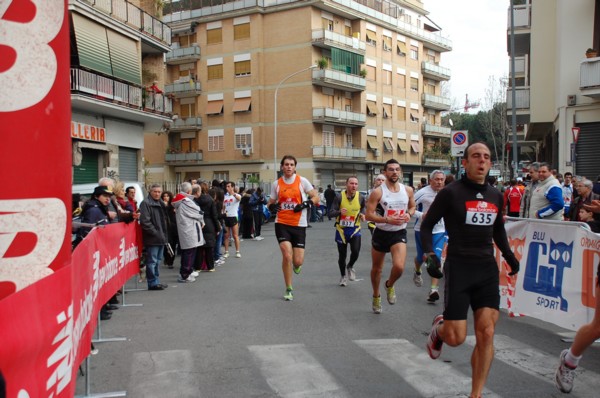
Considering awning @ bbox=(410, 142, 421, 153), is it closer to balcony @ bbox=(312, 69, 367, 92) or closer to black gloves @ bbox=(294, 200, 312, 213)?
balcony @ bbox=(312, 69, 367, 92)

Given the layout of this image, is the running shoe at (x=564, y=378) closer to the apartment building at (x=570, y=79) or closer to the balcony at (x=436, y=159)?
the apartment building at (x=570, y=79)

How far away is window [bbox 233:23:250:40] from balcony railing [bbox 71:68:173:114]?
921 inches

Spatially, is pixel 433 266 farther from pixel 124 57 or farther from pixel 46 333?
pixel 124 57

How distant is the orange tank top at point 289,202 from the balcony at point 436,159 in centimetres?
5515

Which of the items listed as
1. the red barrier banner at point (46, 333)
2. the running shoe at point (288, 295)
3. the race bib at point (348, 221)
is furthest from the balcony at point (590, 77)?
the red barrier banner at point (46, 333)

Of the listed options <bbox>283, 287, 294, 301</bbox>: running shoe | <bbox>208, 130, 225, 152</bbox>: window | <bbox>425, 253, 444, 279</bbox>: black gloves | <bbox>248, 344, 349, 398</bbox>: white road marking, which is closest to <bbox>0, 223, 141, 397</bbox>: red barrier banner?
<bbox>248, 344, 349, 398</bbox>: white road marking

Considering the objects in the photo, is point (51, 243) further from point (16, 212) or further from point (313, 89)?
point (313, 89)

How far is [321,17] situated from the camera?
159 feet

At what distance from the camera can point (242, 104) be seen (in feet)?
164

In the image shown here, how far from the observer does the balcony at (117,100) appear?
20.6m

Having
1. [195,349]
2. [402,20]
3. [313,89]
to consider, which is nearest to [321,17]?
[313,89]

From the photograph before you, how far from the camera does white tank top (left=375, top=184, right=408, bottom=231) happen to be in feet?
26.7

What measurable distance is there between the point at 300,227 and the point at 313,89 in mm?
40118

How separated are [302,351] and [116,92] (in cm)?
1945
